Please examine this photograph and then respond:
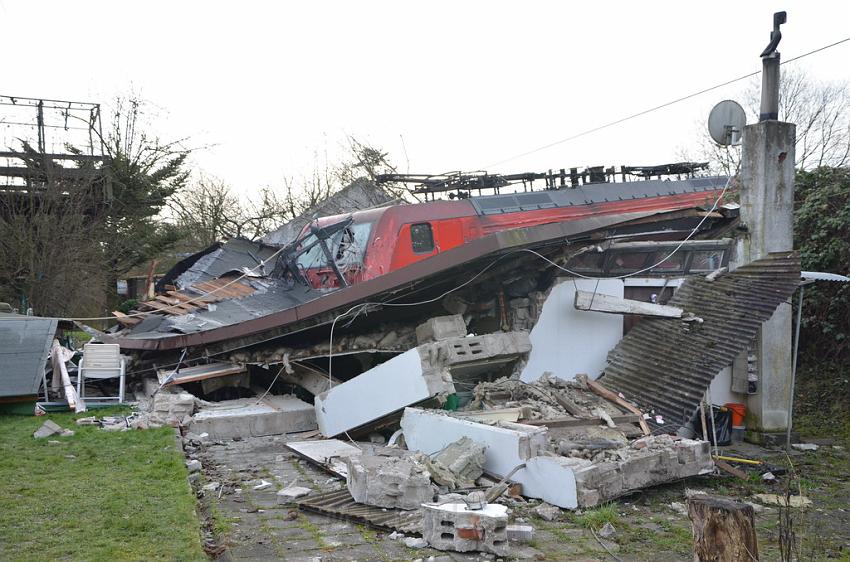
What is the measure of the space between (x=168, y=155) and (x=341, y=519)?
23.5 metres

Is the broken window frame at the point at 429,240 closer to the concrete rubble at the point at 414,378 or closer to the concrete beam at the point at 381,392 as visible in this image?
the concrete rubble at the point at 414,378

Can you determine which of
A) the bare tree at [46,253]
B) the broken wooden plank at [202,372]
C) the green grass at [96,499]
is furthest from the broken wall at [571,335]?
the bare tree at [46,253]

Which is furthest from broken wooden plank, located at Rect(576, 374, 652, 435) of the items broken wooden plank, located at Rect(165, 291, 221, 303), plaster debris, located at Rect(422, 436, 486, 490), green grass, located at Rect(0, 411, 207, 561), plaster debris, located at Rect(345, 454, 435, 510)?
broken wooden plank, located at Rect(165, 291, 221, 303)

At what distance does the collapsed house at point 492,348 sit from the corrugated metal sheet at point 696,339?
0.03 metres

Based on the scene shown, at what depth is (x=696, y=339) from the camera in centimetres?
982

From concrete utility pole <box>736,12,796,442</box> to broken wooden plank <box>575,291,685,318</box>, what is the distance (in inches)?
53.7

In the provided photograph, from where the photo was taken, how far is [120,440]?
8.50 m

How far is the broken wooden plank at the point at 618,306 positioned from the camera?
33.3ft

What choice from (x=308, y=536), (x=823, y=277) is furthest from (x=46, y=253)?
(x=823, y=277)

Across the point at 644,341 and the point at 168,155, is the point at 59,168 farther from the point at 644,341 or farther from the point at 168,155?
the point at 644,341

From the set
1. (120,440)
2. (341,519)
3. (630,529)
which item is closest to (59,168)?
(120,440)

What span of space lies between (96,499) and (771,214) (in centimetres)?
935

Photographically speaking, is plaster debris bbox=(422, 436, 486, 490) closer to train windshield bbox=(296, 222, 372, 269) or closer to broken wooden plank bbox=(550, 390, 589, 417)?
broken wooden plank bbox=(550, 390, 589, 417)

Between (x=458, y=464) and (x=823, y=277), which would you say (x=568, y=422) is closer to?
(x=458, y=464)
